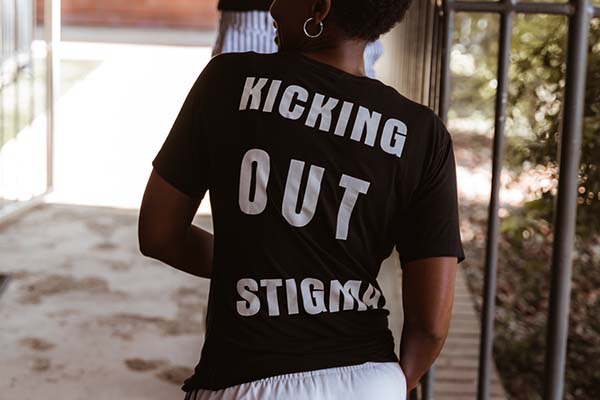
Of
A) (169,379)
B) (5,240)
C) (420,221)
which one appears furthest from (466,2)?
(5,240)

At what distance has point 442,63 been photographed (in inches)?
81.4

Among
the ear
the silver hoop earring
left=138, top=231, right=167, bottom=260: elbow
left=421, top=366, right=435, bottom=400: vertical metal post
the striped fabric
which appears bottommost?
left=421, top=366, right=435, bottom=400: vertical metal post

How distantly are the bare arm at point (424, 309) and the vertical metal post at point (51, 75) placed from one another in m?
5.32

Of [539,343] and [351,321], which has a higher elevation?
[351,321]

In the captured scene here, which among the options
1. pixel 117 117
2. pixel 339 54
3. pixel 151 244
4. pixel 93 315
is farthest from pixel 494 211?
pixel 117 117

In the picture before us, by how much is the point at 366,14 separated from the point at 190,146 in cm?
33

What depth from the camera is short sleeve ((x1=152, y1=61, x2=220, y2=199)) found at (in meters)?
1.51

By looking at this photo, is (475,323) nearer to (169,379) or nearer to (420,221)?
(169,379)

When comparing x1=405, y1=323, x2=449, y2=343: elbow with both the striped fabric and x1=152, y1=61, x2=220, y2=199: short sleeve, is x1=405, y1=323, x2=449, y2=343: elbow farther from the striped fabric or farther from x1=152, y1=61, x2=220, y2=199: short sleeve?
the striped fabric

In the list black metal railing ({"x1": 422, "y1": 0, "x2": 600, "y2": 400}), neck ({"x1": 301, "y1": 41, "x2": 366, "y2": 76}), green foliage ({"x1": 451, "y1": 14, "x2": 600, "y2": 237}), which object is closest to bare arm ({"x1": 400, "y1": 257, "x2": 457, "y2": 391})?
neck ({"x1": 301, "y1": 41, "x2": 366, "y2": 76})

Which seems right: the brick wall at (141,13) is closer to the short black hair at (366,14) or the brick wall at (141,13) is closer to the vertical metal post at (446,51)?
the vertical metal post at (446,51)

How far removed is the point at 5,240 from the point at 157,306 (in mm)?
1451

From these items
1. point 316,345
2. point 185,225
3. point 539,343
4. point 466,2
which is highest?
point 466,2

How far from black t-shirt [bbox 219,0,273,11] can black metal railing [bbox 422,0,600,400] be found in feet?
2.91
